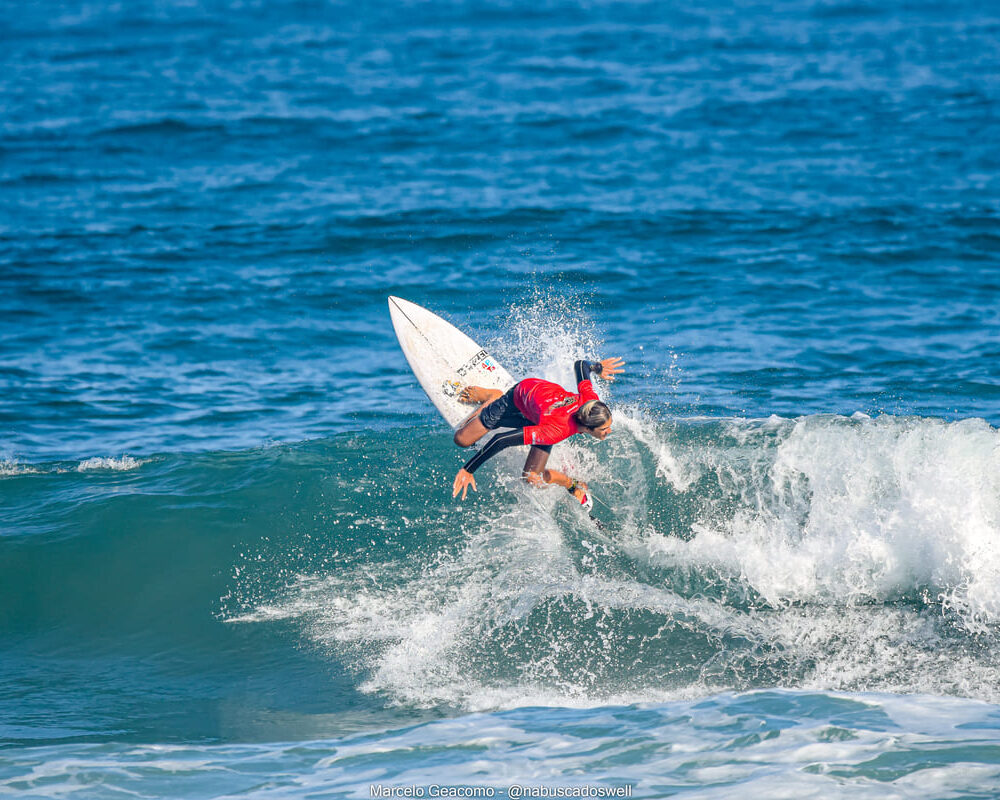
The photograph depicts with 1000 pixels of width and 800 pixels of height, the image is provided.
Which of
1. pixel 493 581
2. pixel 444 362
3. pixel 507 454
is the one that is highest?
pixel 444 362

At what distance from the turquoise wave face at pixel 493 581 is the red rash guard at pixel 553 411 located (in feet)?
3.95

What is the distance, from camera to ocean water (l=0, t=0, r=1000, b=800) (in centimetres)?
773

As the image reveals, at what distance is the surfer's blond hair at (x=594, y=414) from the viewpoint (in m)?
9.30

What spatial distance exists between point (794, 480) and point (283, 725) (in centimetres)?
572

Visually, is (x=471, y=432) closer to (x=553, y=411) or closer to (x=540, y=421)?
(x=540, y=421)

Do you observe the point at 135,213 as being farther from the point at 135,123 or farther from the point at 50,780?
the point at 50,780

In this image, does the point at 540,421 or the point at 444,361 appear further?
the point at 444,361

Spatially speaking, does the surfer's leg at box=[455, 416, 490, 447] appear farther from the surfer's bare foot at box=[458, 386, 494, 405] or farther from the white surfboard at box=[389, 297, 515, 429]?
the surfer's bare foot at box=[458, 386, 494, 405]

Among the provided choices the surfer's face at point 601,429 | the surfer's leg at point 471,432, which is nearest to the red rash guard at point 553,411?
the surfer's face at point 601,429

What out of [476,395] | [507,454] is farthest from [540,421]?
[476,395]

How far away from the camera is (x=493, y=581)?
381 inches

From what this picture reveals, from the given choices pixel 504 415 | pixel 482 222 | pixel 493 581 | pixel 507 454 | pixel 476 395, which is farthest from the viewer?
pixel 482 222

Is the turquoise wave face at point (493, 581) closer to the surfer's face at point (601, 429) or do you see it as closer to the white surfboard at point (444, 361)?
the white surfboard at point (444, 361)

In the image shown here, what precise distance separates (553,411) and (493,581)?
5.68 feet
